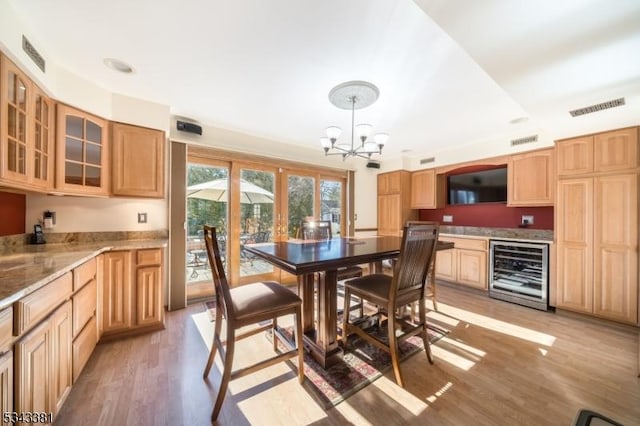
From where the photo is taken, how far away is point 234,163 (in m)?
3.52

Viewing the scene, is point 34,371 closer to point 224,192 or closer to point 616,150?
point 224,192

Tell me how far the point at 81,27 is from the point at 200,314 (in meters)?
2.82

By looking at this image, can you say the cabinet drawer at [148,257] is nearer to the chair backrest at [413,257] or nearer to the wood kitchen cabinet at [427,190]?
the chair backrest at [413,257]

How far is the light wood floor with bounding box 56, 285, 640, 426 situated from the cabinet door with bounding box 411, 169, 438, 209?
2674 mm

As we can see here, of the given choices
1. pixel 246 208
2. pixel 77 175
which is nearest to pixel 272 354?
pixel 246 208

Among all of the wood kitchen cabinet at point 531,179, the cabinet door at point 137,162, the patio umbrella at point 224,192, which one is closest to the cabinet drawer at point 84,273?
the cabinet door at point 137,162

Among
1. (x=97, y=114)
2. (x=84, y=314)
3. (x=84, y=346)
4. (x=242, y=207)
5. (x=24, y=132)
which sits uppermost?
(x=97, y=114)

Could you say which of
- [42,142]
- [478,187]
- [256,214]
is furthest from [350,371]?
Result: [478,187]

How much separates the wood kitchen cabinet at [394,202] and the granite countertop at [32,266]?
434 centimetres

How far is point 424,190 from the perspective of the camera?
477 centimetres

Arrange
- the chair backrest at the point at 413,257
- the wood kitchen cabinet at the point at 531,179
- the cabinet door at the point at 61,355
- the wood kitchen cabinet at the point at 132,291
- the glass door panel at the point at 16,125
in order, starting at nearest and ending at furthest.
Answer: the cabinet door at the point at 61,355 < the glass door panel at the point at 16,125 < the chair backrest at the point at 413,257 < the wood kitchen cabinet at the point at 132,291 < the wood kitchen cabinet at the point at 531,179

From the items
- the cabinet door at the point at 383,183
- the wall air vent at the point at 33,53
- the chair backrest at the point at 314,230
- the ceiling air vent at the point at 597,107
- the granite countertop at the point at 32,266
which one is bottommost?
the granite countertop at the point at 32,266

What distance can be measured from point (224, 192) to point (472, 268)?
404cm

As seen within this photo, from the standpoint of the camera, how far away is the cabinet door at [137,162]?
8.20 ft
